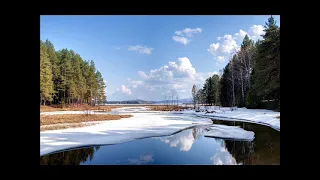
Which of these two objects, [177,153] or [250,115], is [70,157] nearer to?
[177,153]

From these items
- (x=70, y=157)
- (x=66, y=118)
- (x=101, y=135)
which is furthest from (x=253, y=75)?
(x=70, y=157)

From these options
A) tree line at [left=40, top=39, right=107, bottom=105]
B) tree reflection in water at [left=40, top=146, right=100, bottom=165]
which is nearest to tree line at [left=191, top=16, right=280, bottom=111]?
tree line at [left=40, top=39, right=107, bottom=105]

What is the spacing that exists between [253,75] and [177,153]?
5.09 metres

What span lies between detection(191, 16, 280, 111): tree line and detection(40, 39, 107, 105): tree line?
124 inches

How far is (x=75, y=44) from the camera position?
436cm

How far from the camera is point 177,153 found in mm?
4242

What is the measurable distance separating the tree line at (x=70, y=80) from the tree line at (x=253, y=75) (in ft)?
10.3

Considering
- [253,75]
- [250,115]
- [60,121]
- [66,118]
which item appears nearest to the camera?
[60,121]

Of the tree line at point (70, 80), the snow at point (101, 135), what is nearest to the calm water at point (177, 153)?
the snow at point (101, 135)

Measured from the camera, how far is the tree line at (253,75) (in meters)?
6.69
